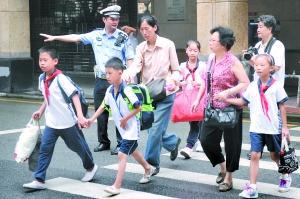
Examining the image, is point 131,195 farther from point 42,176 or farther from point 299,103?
point 299,103

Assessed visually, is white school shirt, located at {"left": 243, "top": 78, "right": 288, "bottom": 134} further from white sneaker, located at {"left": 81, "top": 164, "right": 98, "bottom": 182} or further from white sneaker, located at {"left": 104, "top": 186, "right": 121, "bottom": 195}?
white sneaker, located at {"left": 81, "top": 164, "right": 98, "bottom": 182}

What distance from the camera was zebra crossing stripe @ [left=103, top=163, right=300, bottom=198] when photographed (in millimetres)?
6582

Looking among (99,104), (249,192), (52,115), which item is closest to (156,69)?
(52,115)

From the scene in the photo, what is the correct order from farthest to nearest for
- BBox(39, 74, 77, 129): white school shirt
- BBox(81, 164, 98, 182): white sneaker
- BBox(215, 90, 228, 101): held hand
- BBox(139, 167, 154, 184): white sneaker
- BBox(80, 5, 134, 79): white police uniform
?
1. BBox(80, 5, 134, 79): white police uniform
2. BBox(81, 164, 98, 182): white sneaker
3. BBox(139, 167, 154, 184): white sneaker
4. BBox(39, 74, 77, 129): white school shirt
5. BBox(215, 90, 228, 101): held hand

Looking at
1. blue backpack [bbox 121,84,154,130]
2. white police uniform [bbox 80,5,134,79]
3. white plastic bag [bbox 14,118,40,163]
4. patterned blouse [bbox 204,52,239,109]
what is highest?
white police uniform [bbox 80,5,134,79]

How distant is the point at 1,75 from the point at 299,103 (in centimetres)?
872

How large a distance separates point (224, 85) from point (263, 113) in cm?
48

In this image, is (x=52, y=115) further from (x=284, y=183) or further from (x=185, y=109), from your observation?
(x=284, y=183)

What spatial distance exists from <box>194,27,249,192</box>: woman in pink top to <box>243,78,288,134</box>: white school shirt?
0.43 ft

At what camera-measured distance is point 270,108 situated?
6.23 metres

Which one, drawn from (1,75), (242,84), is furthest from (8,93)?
(242,84)

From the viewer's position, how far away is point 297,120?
11.9 metres

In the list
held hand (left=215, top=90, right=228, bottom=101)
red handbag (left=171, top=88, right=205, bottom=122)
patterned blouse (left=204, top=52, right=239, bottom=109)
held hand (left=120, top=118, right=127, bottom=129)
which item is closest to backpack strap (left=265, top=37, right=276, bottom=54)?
red handbag (left=171, top=88, right=205, bottom=122)

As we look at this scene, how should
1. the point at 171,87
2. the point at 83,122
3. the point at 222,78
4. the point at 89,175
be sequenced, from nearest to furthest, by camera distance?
the point at 222,78, the point at 83,122, the point at 171,87, the point at 89,175
